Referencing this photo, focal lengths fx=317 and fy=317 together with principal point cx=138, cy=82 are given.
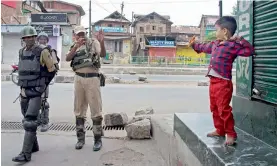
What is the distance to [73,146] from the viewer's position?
4691 mm

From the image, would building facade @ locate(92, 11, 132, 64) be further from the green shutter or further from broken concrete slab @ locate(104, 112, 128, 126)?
the green shutter

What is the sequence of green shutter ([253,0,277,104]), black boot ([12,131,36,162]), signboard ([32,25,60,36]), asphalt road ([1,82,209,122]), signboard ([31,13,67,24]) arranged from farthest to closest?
signboard ([31,13,67,24]) → signboard ([32,25,60,36]) → asphalt road ([1,82,209,122]) → black boot ([12,131,36,162]) → green shutter ([253,0,277,104])

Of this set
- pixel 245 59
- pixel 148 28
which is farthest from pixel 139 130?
pixel 148 28

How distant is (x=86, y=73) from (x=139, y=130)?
1.28 m

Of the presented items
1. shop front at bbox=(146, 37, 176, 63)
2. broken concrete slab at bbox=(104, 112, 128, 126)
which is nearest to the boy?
broken concrete slab at bbox=(104, 112, 128, 126)

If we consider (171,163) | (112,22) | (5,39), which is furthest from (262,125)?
(112,22)

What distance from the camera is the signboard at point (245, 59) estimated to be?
3.02 meters

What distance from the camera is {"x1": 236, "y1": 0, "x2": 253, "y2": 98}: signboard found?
3016 mm

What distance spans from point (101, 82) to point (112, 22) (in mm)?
47239

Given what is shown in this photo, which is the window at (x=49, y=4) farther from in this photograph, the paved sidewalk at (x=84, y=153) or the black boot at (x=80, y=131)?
the black boot at (x=80, y=131)

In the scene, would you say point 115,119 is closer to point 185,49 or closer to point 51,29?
point 51,29

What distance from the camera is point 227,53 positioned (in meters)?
2.46

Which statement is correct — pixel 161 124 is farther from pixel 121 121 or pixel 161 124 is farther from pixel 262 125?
pixel 262 125

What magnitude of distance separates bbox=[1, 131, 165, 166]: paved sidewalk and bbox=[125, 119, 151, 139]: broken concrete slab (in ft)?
0.34
